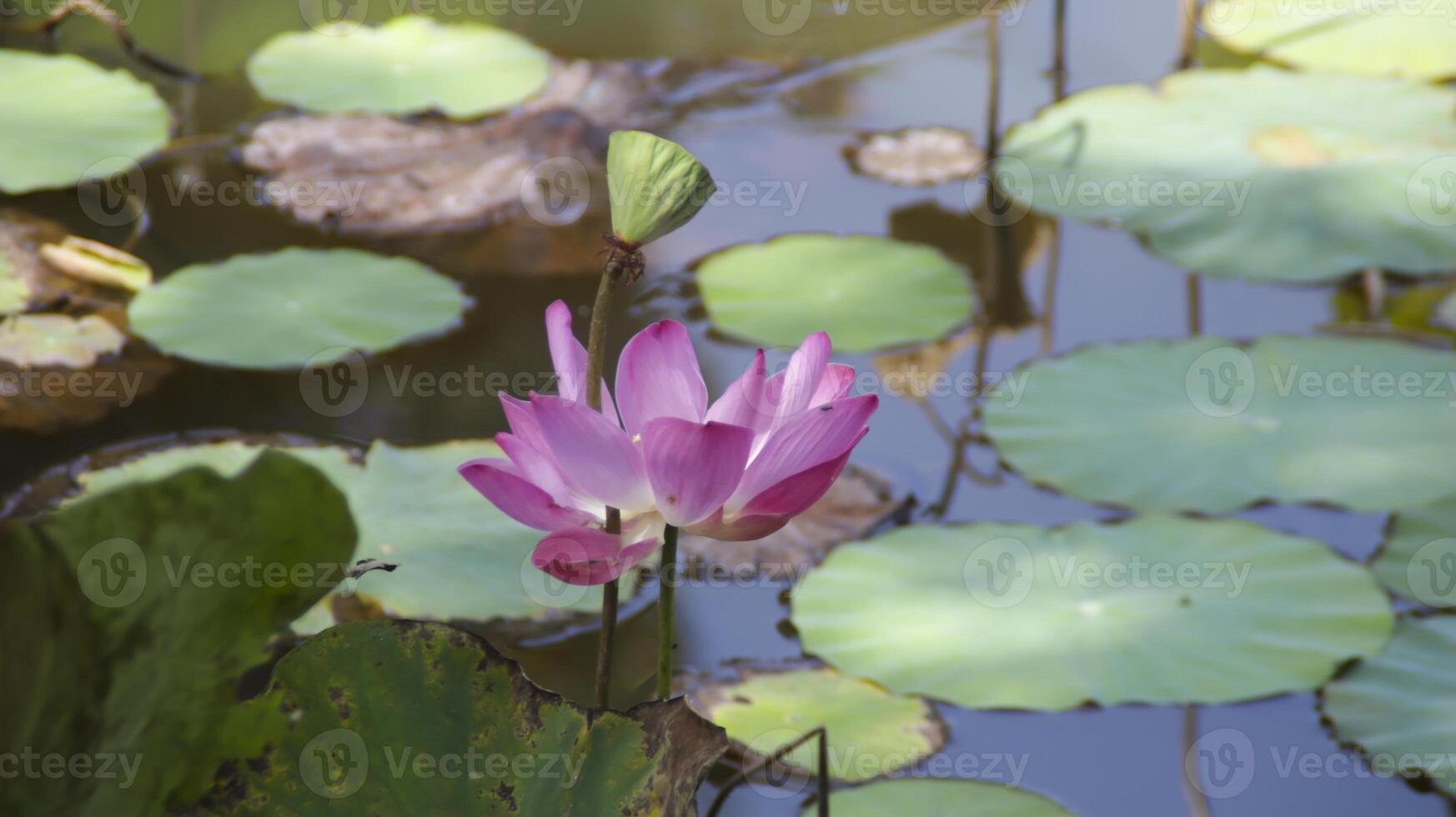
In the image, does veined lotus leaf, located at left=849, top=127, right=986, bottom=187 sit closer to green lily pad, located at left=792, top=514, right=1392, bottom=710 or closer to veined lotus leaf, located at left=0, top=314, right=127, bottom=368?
green lily pad, located at left=792, top=514, right=1392, bottom=710

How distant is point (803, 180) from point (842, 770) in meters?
1.55

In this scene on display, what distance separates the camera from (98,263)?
84.4 inches

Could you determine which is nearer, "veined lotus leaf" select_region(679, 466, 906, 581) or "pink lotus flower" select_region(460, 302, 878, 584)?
"pink lotus flower" select_region(460, 302, 878, 584)

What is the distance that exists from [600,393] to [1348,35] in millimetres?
2851

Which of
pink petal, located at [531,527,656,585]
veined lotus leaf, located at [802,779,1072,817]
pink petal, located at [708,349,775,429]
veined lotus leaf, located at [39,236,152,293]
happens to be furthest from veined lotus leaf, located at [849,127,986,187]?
pink petal, located at [531,527,656,585]

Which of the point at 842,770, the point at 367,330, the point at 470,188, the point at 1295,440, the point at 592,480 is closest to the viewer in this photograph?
the point at 592,480

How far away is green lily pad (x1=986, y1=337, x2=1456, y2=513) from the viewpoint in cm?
165

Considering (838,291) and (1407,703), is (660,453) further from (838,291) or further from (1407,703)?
(838,291)

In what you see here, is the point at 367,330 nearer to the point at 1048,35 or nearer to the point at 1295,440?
the point at 1295,440

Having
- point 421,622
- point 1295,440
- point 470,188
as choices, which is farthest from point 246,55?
point 421,622

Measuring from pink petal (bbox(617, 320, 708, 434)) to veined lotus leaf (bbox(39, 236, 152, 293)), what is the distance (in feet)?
5.58

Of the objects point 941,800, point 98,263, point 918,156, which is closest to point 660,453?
point 941,800

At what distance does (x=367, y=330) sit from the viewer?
2.01 meters

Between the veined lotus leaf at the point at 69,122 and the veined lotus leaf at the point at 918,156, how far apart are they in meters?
1.37
